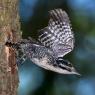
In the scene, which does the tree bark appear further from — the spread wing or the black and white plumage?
the spread wing

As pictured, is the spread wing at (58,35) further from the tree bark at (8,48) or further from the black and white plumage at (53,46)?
the tree bark at (8,48)

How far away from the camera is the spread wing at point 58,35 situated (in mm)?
6689

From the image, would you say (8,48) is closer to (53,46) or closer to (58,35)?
(53,46)

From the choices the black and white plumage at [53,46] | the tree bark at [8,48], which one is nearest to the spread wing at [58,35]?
the black and white plumage at [53,46]

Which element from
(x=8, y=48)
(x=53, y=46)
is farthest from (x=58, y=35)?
(x=8, y=48)

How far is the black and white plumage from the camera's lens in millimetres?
6227

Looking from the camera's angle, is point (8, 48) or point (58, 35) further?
point (58, 35)

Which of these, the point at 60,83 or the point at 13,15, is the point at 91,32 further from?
the point at 13,15

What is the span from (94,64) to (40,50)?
4.35 meters

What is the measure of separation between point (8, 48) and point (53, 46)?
771 millimetres

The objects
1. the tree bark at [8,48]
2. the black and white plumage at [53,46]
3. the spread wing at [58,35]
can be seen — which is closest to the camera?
the tree bark at [8,48]

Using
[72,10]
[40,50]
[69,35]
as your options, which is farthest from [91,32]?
[40,50]

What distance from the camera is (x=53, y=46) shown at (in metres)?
6.71

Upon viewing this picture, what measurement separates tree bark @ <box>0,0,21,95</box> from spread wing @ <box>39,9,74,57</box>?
0.60 m
